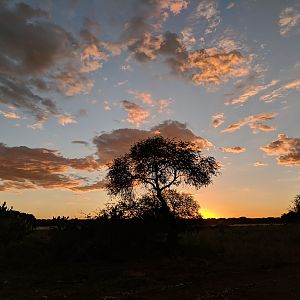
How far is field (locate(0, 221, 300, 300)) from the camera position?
1608 centimetres

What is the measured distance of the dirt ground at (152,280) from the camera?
51.3 ft

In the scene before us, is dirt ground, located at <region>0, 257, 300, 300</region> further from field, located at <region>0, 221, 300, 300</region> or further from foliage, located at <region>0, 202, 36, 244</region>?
foliage, located at <region>0, 202, 36, 244</region>

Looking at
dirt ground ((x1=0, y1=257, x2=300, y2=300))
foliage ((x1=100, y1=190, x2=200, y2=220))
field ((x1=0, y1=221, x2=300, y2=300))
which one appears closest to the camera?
dirt ground ((x1=0, y1=257, x2=300, y2=300))

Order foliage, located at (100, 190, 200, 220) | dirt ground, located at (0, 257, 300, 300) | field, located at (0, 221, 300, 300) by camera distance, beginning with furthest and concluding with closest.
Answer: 1. foliage, located at (100, 190, 200, 220)
2. field, located at (0, 221, 300, 300)
3. dirt ground, located at (0, 257, 300, 300)

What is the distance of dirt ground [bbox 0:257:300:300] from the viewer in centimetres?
1565

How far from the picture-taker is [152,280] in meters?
19.5

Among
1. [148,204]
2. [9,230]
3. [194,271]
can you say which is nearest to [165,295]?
[194,271]

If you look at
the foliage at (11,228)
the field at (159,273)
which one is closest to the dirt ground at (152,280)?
the field at (159,273)

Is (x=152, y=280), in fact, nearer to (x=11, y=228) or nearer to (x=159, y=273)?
(x=159, y=273)

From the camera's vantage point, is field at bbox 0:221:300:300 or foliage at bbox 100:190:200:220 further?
foliage at bbox 100:190:200:220

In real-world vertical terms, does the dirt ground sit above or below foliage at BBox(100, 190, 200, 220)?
below

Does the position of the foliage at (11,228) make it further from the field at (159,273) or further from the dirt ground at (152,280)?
the dirt ground at (152,280)

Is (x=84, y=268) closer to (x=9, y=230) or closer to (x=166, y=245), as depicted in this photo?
(x=166, y=245)

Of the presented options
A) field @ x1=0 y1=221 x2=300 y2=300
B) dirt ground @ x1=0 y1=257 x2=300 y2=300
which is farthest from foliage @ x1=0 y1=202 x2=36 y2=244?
dirt ground @ x1=0 y1=257 x2=300 y2=300
